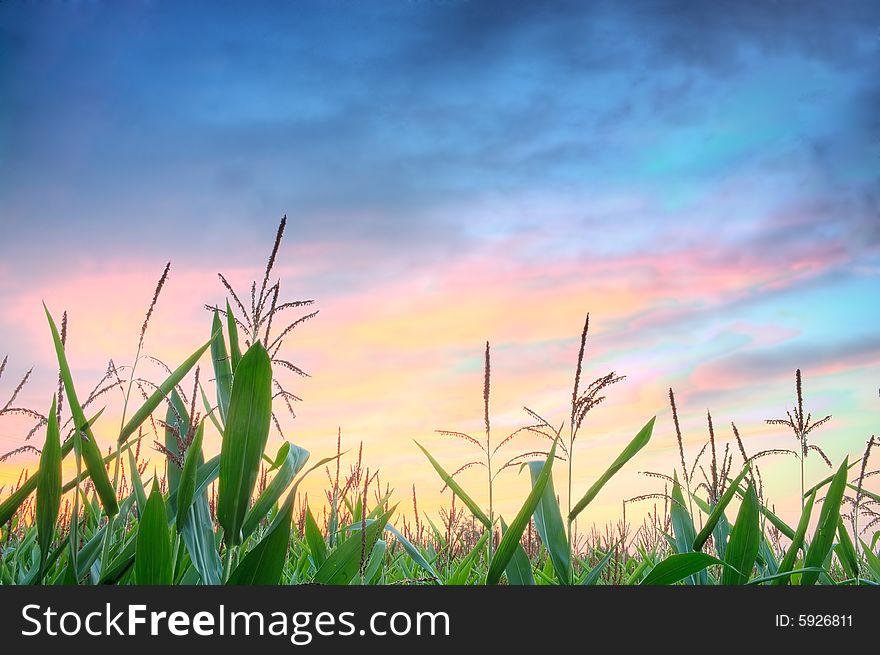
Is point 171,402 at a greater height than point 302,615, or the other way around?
point 171,402

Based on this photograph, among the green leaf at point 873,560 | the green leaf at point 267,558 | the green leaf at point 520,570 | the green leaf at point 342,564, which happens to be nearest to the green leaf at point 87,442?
the green leaf at point 267,558

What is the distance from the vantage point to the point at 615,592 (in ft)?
8.46

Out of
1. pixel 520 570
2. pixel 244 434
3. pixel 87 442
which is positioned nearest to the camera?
pixel 244 434

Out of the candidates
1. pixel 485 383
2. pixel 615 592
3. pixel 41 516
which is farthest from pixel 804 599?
pixel 41 516

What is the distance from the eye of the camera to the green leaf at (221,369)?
2596 mm

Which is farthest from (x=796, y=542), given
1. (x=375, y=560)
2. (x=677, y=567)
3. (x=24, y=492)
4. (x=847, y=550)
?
(x=24, y=492)

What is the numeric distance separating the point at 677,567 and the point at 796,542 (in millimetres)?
745

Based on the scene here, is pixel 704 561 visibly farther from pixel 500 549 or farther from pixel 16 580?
pixel 16 580

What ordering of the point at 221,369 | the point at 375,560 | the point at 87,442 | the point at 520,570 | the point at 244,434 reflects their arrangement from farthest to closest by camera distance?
1. the point at 375,560
2. the point at 520,570
3. the point at 221,369
4. the point at 87,442
5. the point at 244,434

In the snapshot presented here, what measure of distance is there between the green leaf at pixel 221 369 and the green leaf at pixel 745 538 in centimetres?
224

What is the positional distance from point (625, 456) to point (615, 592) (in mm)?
538

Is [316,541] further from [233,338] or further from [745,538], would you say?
[745,538]

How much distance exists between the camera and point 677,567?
274cm

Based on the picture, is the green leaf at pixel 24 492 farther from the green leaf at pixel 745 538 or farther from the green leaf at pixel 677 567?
the green leaf at pixel 745 538
